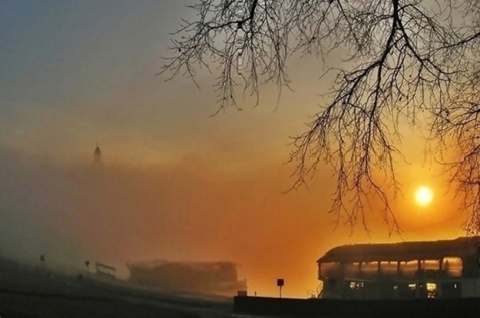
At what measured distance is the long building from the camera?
18516 millimetres

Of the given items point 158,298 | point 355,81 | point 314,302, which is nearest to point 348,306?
point 314,302

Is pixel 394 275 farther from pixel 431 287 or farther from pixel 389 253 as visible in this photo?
pixel 389 253

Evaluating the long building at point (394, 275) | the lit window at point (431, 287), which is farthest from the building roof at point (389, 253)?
the lit window at point (431, 287)

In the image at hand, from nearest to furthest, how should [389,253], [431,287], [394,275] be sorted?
[389,253]
[431,287]
[394,275]

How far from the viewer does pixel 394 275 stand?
21172 millimetres

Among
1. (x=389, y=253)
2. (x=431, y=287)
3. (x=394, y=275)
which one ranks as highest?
(x=389, y=253)

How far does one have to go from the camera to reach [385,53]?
6539mm

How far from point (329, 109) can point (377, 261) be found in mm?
14022

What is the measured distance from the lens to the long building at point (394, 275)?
18.5m

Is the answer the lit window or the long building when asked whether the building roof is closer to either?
the long building

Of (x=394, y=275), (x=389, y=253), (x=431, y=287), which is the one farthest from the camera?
(x=394, y=275)

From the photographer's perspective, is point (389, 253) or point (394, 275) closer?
point (389, 253)

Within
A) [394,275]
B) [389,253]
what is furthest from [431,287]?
[389,253]

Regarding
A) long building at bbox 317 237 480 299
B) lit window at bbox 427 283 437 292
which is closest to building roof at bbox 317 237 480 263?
long building at bbox 317 237 480 299
